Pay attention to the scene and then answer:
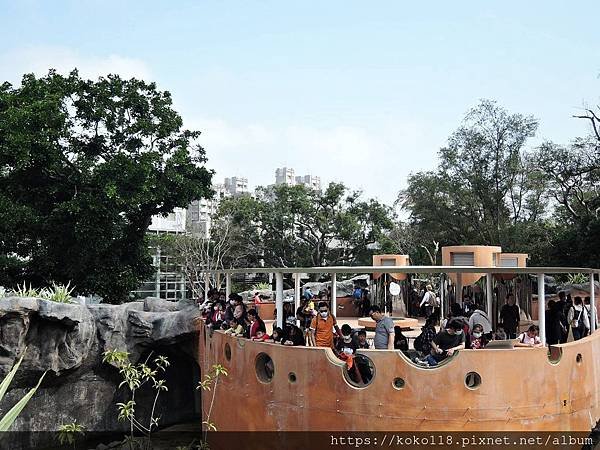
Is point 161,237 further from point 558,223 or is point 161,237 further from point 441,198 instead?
point 558,223

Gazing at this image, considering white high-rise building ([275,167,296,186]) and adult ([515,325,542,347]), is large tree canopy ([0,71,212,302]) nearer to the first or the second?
adult ([515,325,542,347])

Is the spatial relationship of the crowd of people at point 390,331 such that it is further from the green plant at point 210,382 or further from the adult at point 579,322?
the green plant at point 210,382

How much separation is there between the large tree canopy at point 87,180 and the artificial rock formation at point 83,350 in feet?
12.5

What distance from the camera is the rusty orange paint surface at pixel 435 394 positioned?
8.26m

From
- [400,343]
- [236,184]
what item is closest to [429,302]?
[400,343]

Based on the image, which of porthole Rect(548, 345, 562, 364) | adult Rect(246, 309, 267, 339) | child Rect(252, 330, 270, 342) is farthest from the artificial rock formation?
porthole Rect(548, 345, 562, 364)

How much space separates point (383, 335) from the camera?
8938mm

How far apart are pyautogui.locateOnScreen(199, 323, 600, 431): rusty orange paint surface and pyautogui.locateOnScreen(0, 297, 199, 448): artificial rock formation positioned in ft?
15.4

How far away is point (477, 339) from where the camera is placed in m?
8.84

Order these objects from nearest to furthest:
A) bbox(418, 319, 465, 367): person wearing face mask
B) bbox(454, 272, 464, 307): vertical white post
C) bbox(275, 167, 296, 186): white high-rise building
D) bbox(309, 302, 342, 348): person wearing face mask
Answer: bbox(418, 319, 465, 367): person wearing face mask, bbox(309, 302, 342, 348): person wearing face mask, bbox(454, 272, 464, 307): vertical white post, bbox(275, 167, 296, 186): white high-rise building

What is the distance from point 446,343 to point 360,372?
4.19ft

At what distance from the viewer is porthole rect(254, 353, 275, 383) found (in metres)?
9.70

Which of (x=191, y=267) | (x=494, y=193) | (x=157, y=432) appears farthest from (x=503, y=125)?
(x=157, y=432)

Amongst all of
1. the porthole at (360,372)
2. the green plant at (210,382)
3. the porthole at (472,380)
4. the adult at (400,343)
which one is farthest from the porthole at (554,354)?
the green plant at (210,382)
